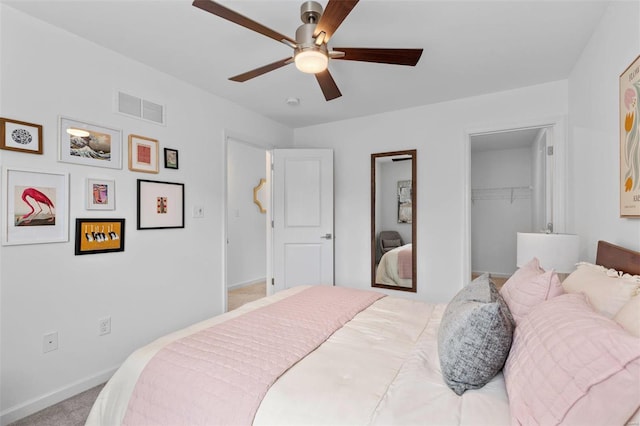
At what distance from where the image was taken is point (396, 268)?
3750 mm

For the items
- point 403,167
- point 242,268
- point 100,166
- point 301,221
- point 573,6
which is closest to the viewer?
point 573,6

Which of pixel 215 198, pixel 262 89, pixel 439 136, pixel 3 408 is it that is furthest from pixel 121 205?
pixel 439 136

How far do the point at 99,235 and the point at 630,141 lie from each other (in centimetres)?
324

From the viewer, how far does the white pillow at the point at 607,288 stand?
1146 mm

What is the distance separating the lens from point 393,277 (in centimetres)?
379

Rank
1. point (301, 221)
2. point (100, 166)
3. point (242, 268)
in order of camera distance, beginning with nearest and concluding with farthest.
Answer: point (100, 166), point (301, 221), point (242, 268)

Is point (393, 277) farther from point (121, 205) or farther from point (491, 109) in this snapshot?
point (121, 205)

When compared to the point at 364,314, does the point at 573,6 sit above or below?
above

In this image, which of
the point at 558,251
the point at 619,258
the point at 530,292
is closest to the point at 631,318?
the point at 530,292

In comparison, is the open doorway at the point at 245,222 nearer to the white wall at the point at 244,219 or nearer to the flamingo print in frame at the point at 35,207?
the white wall at the point at 244,219

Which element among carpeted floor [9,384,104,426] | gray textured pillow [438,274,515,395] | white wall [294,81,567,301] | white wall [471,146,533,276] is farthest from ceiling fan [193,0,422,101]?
white wall [471,146,533,276]

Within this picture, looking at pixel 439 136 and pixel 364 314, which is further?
pixel 439 136

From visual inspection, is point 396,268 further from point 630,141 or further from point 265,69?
point 265,69

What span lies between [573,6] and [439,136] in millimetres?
1660
